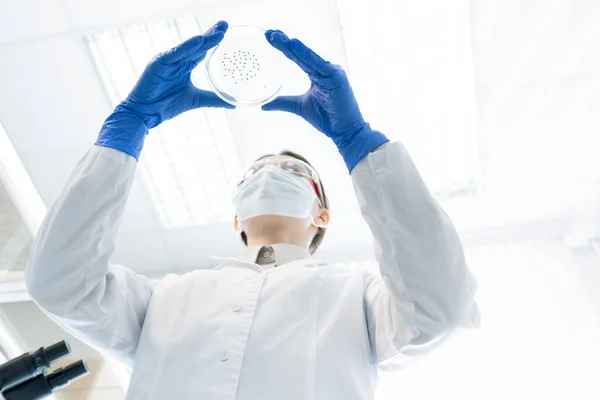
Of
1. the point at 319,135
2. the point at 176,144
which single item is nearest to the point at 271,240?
the point at 319,135

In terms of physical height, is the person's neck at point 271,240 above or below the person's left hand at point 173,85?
below

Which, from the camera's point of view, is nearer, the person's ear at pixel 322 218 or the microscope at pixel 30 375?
the microscope at pixel 30 375

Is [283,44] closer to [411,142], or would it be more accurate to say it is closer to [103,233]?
[103,233]

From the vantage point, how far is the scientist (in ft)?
3.79

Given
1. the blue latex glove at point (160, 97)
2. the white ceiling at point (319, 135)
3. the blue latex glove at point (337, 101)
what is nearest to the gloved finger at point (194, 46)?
the blue latex glove at point (160, 97)

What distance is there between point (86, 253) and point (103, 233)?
6cm

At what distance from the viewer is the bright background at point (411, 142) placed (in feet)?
6.95

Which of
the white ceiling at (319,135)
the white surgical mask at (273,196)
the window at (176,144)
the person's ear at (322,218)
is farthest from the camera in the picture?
the window at (176,144)

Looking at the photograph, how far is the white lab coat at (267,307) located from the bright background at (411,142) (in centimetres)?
100

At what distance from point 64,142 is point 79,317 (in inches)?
53.4

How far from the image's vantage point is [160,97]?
1445mm

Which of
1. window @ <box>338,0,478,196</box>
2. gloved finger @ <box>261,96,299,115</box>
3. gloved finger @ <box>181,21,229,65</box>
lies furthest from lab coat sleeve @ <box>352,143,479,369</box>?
window @ <box>338,0,478,196</box>

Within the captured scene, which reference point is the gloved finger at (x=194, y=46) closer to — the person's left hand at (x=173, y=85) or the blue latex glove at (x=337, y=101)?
the person's left hand at (x=173, y=85)

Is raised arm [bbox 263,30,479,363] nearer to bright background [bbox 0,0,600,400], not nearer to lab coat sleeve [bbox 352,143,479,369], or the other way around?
lab coat sleeve [bbox 352,143,479,369]
